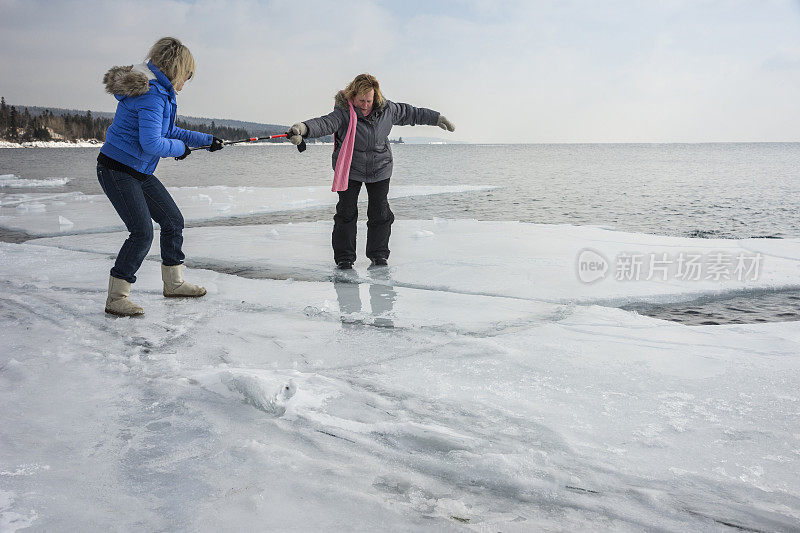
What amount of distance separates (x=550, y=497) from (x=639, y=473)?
37 cm

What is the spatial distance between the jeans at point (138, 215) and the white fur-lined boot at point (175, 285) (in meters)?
0.06

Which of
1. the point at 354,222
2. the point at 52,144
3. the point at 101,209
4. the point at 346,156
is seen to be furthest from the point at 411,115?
the point at 52,144

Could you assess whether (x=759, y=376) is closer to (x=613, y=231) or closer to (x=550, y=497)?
(x=550, y=497)

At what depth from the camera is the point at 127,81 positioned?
3.29 metres

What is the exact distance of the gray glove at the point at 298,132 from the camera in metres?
4.64

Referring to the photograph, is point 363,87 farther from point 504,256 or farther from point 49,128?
point 49,128

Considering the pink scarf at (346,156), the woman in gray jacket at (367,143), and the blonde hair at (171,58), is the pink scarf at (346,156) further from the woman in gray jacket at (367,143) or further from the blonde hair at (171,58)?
the blonde hair at (171,58)

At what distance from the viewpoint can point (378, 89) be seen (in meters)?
4.93

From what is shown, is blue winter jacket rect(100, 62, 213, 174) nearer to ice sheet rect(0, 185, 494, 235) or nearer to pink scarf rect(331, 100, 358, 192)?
pink scarf rect(331, 100, 358, 192)

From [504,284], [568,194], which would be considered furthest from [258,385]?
[568,194]

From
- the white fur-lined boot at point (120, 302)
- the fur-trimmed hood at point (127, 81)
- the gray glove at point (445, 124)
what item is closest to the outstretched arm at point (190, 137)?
the fur-trimmed hood at point (127, 81)

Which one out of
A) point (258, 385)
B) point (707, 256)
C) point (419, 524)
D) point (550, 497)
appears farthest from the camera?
point (707, 256)

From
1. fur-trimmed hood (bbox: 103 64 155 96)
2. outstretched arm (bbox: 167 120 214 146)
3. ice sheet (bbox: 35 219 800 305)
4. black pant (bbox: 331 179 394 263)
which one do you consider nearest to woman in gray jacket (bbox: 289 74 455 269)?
black pant (bbox: 331 179 394 263)

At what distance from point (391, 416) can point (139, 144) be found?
266 centimetres
